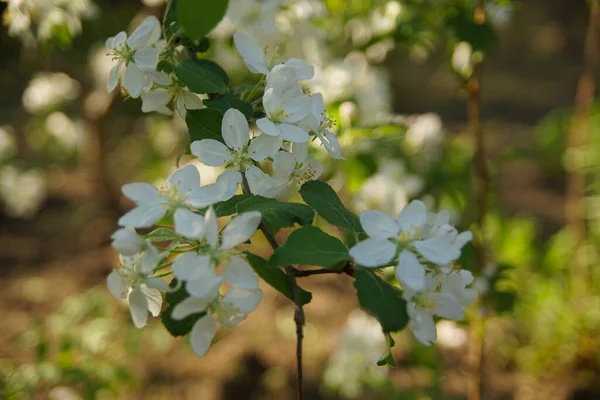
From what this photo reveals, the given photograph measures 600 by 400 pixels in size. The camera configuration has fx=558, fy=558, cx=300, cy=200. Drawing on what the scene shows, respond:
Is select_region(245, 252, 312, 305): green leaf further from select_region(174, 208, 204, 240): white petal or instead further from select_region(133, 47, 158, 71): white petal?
select_region(133, 47, 158, 71): white petal

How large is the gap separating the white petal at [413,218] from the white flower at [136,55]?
37 cm

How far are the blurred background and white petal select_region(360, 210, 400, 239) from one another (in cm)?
34

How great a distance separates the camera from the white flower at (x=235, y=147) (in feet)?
2.22

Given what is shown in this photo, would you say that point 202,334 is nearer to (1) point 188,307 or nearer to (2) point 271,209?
(1) point 188,307

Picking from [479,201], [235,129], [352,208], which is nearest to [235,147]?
[235,129]

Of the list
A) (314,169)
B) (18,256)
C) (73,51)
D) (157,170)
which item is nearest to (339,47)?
(157,170)

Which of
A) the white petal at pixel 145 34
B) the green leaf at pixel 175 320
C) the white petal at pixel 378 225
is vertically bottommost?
the green leaf at pixel 175 320

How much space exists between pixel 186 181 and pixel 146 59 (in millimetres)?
183

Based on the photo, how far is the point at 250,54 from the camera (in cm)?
77

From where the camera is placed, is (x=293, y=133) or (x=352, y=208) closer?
(x=293, y=133)

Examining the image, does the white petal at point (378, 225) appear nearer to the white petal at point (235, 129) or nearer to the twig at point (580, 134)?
the white petal at point (235, 129)

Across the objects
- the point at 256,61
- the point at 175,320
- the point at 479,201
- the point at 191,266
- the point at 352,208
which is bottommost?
the point at 352,208

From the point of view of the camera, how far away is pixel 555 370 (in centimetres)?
220

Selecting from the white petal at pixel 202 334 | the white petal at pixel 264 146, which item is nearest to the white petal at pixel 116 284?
the white petal at pixel 202 334
